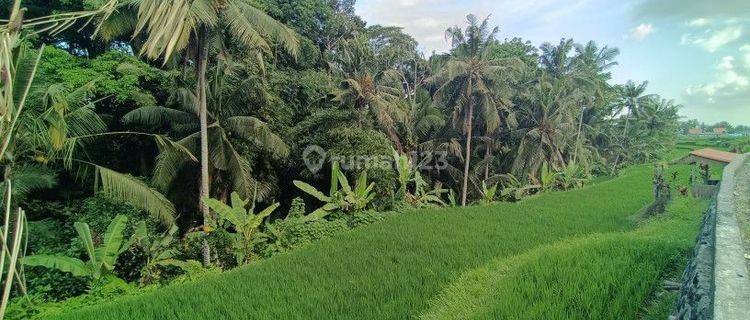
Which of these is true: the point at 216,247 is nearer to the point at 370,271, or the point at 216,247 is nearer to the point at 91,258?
the point at 91,258

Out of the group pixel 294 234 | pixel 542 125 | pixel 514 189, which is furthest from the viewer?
pixel 542 125

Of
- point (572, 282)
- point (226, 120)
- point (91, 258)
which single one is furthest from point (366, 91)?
point (572, 282)

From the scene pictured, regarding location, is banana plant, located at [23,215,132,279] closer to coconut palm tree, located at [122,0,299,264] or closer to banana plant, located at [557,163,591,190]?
coconut palm tree, located at [122,0,299,264]

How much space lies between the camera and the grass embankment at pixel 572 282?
3.96 meters

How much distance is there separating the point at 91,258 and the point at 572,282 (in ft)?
23.7

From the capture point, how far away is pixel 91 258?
21.3 feet

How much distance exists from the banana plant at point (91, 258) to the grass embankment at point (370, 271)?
117 centimetres

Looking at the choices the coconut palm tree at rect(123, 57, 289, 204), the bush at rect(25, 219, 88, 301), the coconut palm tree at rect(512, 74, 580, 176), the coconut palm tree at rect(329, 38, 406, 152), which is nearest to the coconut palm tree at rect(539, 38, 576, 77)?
the coconut palm tree at rect(512, 74, 580, 176)

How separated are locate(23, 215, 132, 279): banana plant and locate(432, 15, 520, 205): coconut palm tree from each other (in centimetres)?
1409

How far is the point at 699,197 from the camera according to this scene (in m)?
10.7

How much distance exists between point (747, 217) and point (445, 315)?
3465mm

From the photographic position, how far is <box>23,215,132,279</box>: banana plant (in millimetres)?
5990

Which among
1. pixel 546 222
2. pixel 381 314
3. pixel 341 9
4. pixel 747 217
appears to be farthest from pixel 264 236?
pixel 341 9

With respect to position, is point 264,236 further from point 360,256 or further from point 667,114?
point 667,114
